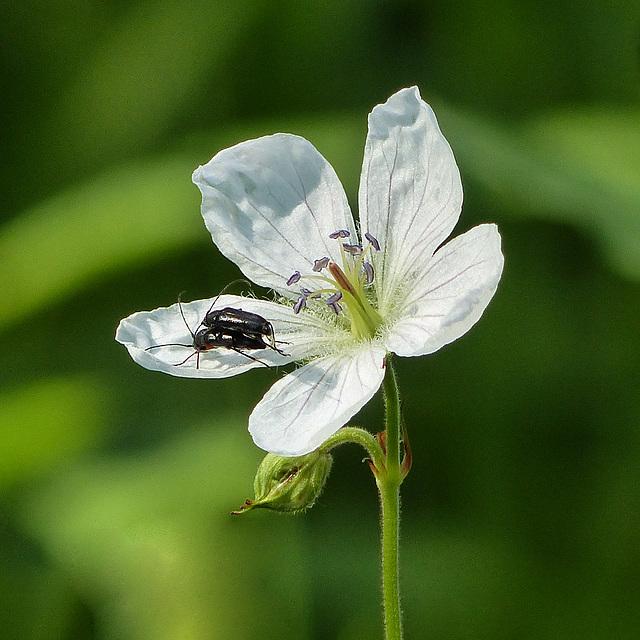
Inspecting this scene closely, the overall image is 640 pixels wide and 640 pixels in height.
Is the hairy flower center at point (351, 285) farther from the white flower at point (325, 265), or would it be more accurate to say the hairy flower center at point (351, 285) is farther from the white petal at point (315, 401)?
the white petal at point (315, 401)

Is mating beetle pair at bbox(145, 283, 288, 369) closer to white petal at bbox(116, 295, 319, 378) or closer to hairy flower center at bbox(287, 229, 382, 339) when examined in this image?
white petal at bbox(116, 295, 319, 378)

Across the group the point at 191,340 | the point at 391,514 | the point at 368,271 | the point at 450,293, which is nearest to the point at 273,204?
the point at 368,271

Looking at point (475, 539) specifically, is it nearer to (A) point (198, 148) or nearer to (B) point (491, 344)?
(B) point (491, 344)

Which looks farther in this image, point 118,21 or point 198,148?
point 118,21

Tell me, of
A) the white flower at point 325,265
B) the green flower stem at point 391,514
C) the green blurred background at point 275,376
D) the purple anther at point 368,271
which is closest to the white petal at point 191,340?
the white flower at point 325,265

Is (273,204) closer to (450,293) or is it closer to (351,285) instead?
(351,285)

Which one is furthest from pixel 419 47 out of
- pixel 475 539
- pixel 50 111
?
pixel 475 539
